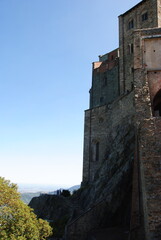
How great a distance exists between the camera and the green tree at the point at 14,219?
12.9 metres

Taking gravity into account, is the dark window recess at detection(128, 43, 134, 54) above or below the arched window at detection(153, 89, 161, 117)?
above

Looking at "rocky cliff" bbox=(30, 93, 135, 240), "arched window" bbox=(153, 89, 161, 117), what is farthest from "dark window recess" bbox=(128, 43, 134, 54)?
"arched window" bbox=(153, 89, 161, 117)

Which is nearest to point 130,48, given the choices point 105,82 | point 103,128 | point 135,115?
point 105,82

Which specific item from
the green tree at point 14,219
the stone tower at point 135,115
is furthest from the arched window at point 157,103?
the green tree at point 14,219

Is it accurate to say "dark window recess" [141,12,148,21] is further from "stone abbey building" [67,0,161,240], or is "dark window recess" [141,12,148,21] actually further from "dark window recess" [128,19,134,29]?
"dark window recess" [128,19,134,29]

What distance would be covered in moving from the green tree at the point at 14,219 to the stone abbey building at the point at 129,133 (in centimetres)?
620

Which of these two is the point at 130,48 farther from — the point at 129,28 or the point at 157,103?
the point at 157,103

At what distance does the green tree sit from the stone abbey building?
6205 mm

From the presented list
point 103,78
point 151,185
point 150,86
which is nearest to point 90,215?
point 151,185

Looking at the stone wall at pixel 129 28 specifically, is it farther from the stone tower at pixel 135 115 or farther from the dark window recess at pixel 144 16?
the dark window recess at pixel 144 16

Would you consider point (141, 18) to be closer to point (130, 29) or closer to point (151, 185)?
point (130, 29)

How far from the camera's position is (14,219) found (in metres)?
13.5

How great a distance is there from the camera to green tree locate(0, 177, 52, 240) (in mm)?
12891

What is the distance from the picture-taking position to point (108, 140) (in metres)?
30.9
